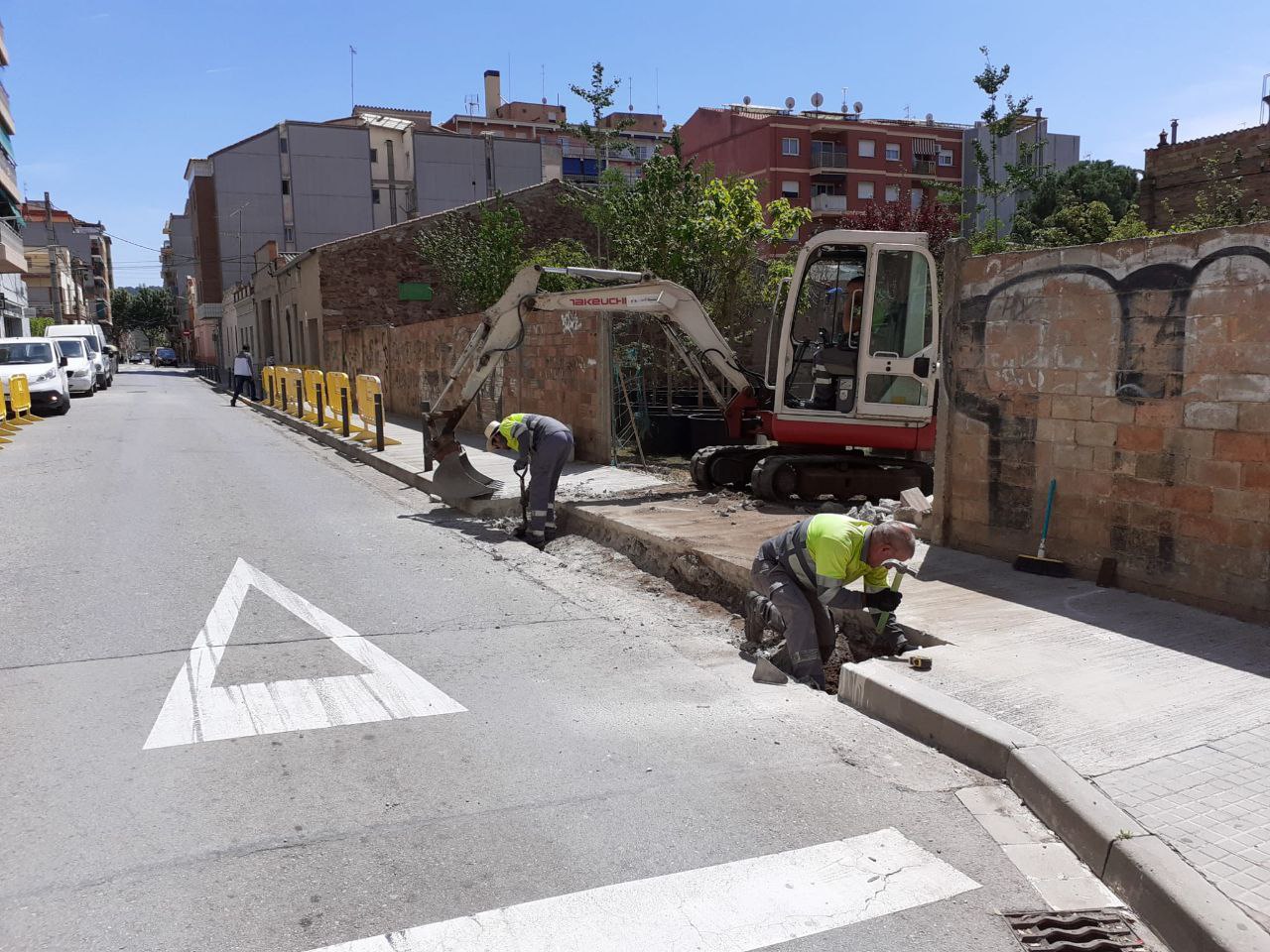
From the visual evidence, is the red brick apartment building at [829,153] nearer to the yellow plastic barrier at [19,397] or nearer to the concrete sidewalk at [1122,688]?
the yellow plastic barrier at [19,397]

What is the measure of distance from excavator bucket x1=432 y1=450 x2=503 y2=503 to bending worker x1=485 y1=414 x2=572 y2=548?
5.00 ft

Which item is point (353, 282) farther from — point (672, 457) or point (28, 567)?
point (28, 567)

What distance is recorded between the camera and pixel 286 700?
5.04m

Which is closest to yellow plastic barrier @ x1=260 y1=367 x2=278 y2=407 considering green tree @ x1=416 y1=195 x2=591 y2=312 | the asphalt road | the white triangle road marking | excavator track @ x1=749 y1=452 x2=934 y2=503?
green tree @ x1=416 y1=195 x2=591 y2=312

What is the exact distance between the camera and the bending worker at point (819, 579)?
537 centimetres

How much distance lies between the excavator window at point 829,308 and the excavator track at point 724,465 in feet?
3.56

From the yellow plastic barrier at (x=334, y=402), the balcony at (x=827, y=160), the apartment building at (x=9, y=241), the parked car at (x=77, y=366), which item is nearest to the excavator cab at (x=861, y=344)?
the yellow plastic barrier at (x=334, y=402)

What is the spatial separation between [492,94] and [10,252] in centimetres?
5599

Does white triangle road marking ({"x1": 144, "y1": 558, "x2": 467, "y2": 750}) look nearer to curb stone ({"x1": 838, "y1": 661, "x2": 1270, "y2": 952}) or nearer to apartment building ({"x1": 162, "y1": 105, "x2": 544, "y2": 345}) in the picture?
curb stone ({"x1": 838, "y1": 661, "x2": 1270, "y2": 952})

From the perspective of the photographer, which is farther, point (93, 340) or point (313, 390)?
point (93, 340)

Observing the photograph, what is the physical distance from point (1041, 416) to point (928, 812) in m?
4.24

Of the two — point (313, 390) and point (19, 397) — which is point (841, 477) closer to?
point (313, 390)

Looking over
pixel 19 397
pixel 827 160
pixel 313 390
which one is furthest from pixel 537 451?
pixel 827 160

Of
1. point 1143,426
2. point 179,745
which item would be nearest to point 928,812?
point 179,745
